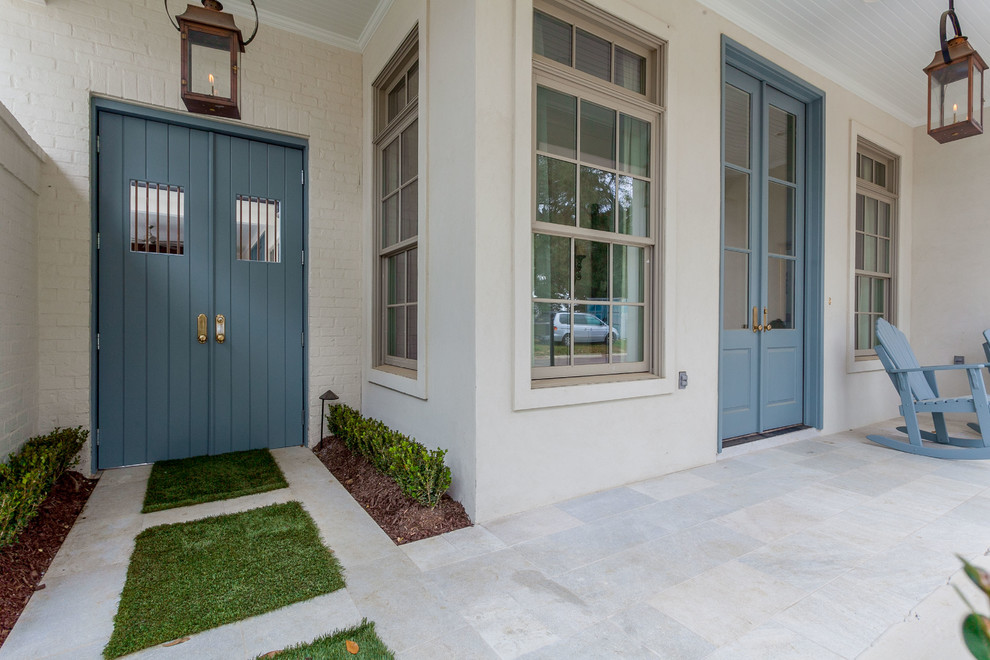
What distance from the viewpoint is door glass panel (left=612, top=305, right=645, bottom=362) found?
128 inches

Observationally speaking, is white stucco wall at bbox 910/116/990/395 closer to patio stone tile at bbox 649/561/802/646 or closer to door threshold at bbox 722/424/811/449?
door threshold at bbox 722/424/811/449

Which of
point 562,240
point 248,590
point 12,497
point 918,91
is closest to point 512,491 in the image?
point 248,590

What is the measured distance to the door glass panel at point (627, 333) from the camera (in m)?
3.24

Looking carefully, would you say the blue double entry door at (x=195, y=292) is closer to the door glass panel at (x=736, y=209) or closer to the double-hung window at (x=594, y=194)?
the double-hung window at (x=594, y=194)

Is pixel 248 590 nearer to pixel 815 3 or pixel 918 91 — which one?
pixel 815 3

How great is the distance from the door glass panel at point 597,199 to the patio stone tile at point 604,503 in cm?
168

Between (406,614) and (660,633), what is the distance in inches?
36.2

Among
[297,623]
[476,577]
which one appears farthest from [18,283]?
[476,577]

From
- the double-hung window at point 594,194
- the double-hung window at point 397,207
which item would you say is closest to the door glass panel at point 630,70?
the double-hung window at point 594,194

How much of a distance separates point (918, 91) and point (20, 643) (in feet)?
25.5

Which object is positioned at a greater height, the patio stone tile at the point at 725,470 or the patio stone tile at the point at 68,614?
the patio stone tile at the point at 725,470

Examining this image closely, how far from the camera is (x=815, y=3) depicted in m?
3.66

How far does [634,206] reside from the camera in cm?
329

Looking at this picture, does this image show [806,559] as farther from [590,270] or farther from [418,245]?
[418,245]
